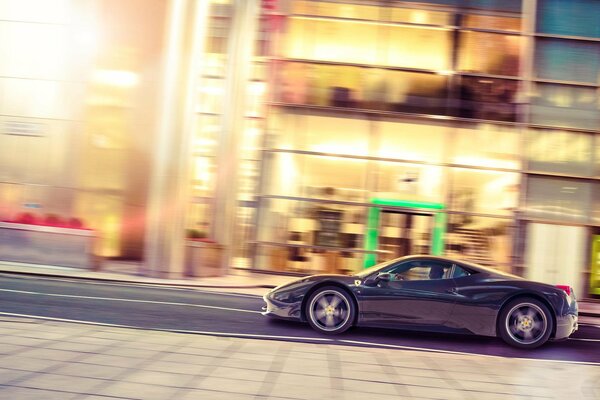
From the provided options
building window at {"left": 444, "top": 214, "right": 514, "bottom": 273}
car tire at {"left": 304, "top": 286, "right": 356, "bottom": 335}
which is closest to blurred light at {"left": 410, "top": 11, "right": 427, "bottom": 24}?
building window at {"left": 444, "top": 214, "right": 514, "bottom": 273}

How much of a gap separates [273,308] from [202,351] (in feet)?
9.65

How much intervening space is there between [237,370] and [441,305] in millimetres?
4095

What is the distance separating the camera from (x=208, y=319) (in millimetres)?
10133

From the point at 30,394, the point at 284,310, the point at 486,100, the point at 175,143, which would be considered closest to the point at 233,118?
the point at 175,143

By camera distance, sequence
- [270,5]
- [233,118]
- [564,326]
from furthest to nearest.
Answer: [233,118] < [270,5] < [564,326]

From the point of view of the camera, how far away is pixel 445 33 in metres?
19.8

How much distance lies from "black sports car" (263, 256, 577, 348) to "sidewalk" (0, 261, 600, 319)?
221 inches

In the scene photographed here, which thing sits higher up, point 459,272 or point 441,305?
point 459,272

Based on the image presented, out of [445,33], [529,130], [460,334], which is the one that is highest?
[445,33]

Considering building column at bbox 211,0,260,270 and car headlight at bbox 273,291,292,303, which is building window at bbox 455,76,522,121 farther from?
car headlight at bbox 273,291,292,303

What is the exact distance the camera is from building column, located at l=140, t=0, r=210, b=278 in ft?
56.2

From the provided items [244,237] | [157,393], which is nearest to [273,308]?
[157,393]

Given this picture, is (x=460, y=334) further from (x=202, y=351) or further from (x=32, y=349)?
(x=32, y=349)

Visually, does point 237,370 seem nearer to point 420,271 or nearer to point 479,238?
point 420,271
